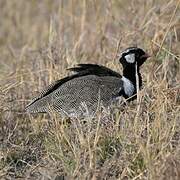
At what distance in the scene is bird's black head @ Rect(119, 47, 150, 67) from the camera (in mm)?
5719

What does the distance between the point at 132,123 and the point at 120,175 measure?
1.95 feet

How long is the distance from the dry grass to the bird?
0.51ft

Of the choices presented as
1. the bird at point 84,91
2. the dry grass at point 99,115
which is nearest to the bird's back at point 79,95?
the bird at point 84,91

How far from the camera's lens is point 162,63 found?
6086mm

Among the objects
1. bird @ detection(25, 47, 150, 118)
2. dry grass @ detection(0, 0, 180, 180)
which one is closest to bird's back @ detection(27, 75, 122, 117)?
bird @ detection(25, 47, 150, 118)

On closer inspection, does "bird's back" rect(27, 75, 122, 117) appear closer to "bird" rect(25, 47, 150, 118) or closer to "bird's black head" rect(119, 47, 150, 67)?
"bird" rect(25, 47, 150, 118)

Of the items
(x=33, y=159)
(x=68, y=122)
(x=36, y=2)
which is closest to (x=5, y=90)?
(x=68, y=122)

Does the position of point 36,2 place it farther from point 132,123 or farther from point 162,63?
point 132,123

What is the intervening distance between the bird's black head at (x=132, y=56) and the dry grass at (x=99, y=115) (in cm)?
16

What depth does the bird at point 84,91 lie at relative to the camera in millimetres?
5453

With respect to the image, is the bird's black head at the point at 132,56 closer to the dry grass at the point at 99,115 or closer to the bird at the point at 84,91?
the bird at the point at 84,91

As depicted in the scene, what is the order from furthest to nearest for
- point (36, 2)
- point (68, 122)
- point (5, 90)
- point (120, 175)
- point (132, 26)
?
1. point (36, 2)
2. point (132, 26)
3. point (5, 90)
4. point (68, 122)
5. point (120, 175)

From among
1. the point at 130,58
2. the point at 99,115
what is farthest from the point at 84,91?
the point at 99,115

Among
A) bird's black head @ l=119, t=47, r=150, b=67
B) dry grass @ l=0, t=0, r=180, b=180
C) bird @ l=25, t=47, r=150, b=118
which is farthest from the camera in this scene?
bird's black head @ l=119, t=47, r=150, b=67
